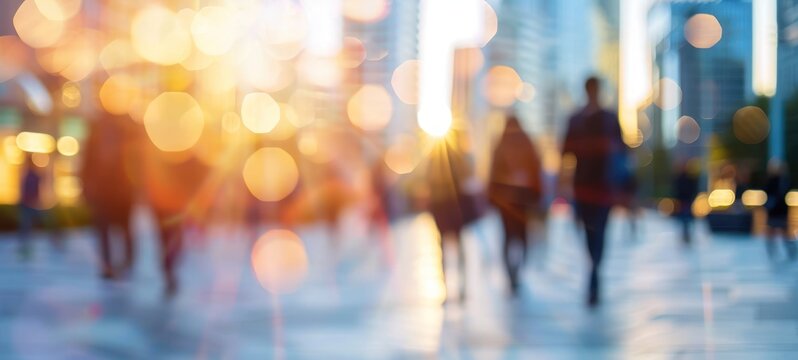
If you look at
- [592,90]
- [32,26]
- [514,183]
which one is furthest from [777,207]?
[32,26]

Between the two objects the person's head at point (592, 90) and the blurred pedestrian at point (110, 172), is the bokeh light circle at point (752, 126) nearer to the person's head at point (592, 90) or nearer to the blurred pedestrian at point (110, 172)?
the blurred pedestrian at point (110, 172)

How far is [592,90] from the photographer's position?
10.7 m

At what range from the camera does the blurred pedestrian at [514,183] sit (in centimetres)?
1162

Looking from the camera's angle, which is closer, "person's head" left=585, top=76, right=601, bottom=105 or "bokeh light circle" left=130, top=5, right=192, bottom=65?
"person's head" left=585, top=76, right=601, bottom=105

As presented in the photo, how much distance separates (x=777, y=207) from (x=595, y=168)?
335 inches

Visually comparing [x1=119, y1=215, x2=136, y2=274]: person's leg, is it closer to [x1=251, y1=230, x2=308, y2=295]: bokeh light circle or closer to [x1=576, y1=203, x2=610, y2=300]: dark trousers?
[x1=251, y1=230, x2=308, y2=295]: bokeh light circle

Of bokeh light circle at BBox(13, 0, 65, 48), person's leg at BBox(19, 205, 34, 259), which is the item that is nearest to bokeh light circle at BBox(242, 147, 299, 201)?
person's leg at BBox(19, 205, 34, 259)

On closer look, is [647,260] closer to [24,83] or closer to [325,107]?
[24,83]

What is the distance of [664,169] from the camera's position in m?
132

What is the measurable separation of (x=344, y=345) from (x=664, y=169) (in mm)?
128012

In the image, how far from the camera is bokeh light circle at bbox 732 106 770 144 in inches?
4220

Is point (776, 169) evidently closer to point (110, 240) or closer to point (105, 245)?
point (110, 240)

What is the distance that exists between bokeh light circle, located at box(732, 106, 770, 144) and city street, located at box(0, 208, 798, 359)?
93.2m

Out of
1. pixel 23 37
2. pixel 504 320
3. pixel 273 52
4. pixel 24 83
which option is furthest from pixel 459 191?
pixel 273 52
